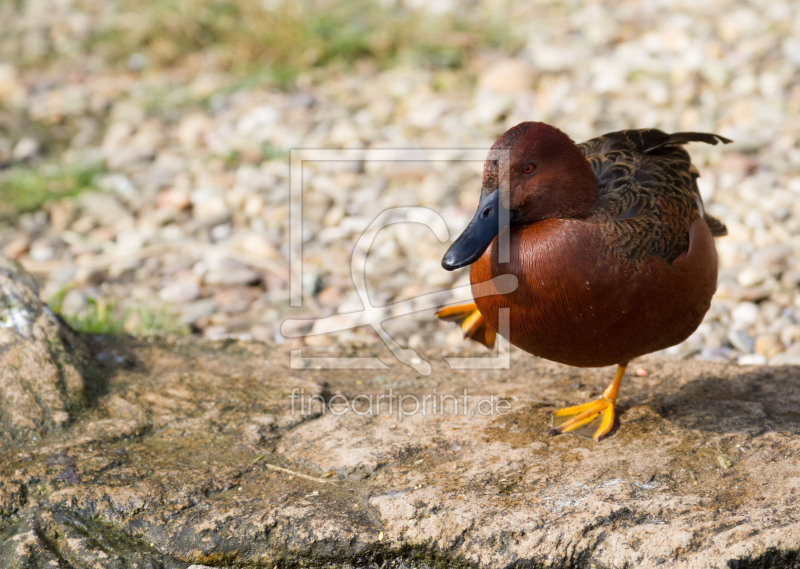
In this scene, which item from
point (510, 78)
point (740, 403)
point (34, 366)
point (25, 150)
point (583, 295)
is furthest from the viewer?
point (25, 150)

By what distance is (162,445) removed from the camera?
3.49m

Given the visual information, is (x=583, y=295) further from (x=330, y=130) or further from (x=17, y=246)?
(x=17, y=246)

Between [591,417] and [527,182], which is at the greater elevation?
[527,182]

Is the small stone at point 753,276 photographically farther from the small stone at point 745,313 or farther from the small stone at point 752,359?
the small stone at point 752,359

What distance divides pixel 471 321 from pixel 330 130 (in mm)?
3640

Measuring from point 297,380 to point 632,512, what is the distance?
1744 mm

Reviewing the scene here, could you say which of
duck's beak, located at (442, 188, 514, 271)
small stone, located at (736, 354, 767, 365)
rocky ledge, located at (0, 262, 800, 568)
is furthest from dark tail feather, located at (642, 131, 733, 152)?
small stone, located at (736, 354, 767, 365)

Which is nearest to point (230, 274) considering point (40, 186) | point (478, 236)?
point (40, 186)

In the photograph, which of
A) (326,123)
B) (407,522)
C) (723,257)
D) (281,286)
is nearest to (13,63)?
(326,123)

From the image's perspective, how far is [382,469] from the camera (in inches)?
131

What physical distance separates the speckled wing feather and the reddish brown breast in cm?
8

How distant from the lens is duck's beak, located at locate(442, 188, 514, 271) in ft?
10.5

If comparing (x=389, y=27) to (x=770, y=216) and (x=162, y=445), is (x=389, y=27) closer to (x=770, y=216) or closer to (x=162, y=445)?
(x=770, y=216)

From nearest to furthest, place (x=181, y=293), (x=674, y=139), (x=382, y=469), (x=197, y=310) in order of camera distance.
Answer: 1. (x=382, y=469)
2. (x=674, y=139)
3. (x=197, y=310)
4. (x=181, y=293)
